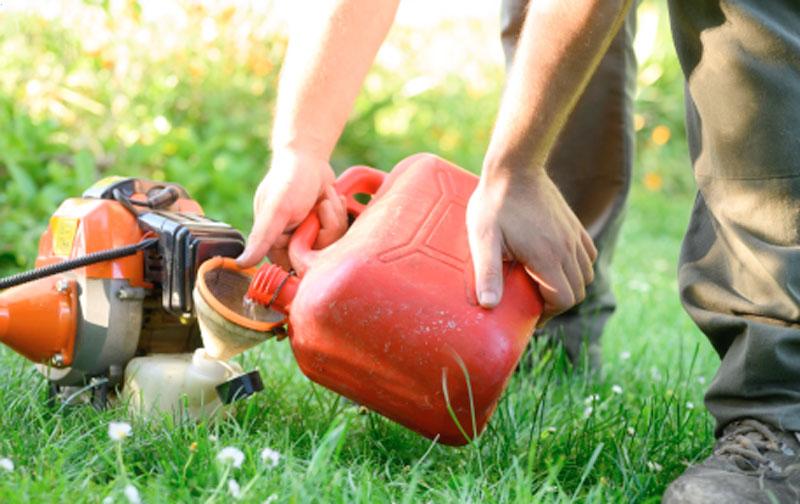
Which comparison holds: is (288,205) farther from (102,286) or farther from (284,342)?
(284,342)

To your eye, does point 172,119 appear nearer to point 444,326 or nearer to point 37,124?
point 37,124

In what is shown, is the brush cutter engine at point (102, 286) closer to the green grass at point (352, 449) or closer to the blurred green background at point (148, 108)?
the green grass at point (352, 449)

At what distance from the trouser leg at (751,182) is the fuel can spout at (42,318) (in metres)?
1.00

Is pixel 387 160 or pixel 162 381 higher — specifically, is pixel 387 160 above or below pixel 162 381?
below

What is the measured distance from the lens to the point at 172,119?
166 inches

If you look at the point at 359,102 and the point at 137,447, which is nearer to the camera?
the point at 137,447

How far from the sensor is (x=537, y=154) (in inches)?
57.2

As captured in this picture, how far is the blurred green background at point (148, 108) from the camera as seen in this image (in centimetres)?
331

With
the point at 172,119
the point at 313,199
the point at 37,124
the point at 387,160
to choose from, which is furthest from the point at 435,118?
the point at 313,199

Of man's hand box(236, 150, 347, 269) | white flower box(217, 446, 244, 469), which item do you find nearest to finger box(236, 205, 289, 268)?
man's hand box(236, 150, 347, 269)

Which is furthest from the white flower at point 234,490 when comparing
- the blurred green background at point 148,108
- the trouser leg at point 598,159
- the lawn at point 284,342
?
the blurred green background at point 148,108

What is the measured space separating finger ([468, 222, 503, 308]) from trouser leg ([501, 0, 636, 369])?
0.76 m

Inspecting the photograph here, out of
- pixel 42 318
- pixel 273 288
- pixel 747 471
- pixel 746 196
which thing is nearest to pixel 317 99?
pixel 273 288

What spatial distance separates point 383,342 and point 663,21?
687 cm
